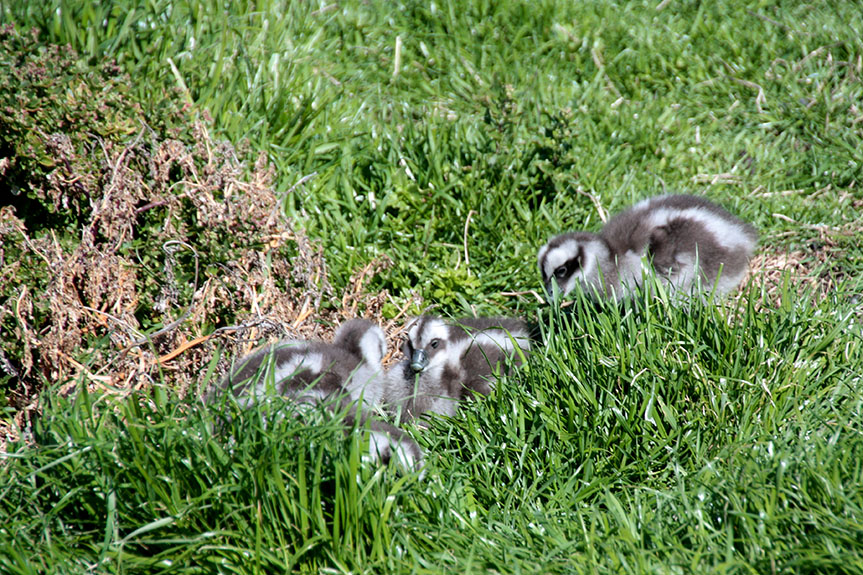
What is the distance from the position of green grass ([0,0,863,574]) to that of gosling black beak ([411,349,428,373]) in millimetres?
618

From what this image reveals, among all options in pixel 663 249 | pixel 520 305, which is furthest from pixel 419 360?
pixel 663 249

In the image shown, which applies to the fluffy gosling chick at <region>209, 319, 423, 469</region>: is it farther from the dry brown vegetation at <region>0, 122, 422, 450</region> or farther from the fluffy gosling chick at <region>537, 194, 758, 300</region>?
the fluffy gosling chick at <region>537, 194, 758, 300</region>

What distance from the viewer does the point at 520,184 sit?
5898 millimetres

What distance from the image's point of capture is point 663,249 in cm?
516

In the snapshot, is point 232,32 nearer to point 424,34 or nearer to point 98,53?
point 98,53

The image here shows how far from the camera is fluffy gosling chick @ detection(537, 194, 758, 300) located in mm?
5043

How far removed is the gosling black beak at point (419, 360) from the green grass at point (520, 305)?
62 cm

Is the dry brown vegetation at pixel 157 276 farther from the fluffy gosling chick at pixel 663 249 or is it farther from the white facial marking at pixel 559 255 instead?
the fluffy gosling chick at pixel 663 249

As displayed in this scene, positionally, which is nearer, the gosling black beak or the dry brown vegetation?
the dry brown vegetation

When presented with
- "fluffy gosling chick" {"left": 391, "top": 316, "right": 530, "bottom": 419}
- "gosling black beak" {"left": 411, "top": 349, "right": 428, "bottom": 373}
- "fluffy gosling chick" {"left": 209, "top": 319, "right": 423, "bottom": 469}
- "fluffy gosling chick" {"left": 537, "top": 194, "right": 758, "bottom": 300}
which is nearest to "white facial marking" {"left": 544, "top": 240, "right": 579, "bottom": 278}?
"fluffy gosling chick" {"left": 537, "top": 194, "right": 758, "bottom": 300}

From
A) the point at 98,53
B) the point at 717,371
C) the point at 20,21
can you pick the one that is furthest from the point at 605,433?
the point at 20,21

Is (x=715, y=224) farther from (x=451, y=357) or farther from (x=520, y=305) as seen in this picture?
(x=451, y=357)

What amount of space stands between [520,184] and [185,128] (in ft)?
8.03

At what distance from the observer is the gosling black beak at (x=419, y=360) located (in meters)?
4.67
